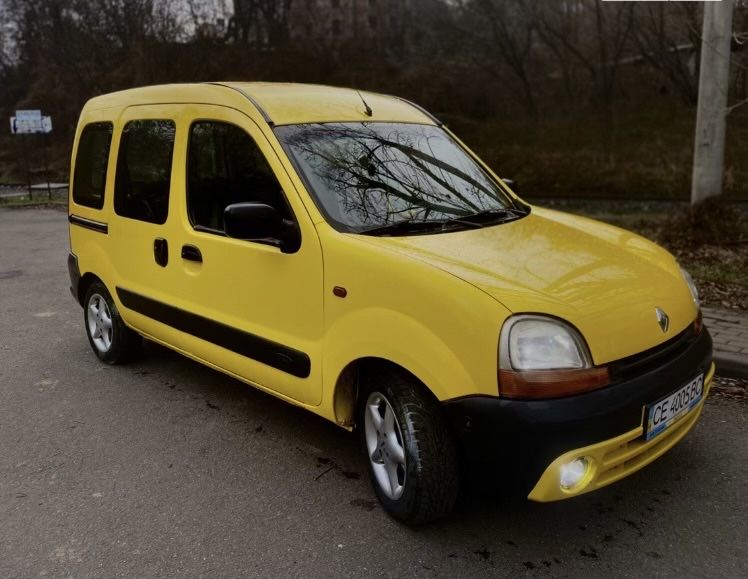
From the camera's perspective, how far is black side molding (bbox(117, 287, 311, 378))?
11.2 ft

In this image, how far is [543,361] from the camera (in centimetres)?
258

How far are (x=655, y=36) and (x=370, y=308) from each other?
2792 centimetres

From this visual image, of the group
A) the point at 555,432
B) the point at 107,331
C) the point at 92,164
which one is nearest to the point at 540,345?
the point at 555,432

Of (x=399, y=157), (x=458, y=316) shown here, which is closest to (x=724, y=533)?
(x=458, y=316)

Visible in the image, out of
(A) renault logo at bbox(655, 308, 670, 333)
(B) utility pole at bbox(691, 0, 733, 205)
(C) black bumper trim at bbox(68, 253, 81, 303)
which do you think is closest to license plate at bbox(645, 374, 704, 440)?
(A) renault logo at bbox(655, 308, 670, 333)

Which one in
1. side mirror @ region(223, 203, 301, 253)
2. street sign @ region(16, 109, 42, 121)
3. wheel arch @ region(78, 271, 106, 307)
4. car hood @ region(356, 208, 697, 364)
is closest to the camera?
car hood @ region(356, 208, 697, 364)

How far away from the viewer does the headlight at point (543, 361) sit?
2.54m

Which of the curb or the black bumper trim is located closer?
the curb

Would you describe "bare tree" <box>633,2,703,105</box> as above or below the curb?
above

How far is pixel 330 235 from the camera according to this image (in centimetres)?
315

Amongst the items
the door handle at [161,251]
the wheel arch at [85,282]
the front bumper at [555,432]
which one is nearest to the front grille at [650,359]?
the front bumper at [555,432]

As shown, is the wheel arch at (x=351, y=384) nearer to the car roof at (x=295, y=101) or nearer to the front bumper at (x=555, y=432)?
the front bumper at (x=555, y=432)

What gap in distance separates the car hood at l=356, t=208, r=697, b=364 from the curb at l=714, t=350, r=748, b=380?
4.95 feet

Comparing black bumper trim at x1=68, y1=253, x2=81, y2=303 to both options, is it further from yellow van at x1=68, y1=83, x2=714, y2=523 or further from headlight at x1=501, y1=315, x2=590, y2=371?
headlight at x1=501, y1=315, x2=590, y2=371
